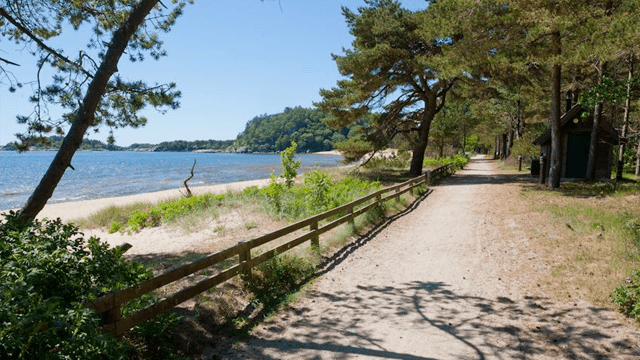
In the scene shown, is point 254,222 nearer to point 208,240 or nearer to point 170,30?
point 208,240

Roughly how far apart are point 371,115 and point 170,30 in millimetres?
20293

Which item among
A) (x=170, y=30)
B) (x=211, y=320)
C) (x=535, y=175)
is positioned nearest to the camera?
(x=211, y=320)

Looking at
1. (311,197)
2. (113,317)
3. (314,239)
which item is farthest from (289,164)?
(113,317)

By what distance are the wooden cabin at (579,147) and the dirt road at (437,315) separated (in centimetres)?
1747

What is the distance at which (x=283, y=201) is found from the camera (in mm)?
15117

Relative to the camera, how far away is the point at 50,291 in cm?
323

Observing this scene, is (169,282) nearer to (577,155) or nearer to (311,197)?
(311,197)

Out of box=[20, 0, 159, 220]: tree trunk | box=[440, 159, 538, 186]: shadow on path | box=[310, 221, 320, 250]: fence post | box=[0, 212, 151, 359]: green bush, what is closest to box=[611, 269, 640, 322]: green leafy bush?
box=[310, 221, 320, 250]: fence post

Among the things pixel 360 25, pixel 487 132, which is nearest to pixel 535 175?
pixel 360 25

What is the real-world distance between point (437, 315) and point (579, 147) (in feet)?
76.9

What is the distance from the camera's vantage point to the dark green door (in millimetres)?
23875

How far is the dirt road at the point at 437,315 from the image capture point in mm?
4840

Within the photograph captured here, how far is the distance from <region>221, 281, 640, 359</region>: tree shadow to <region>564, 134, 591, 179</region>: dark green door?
21.8 metres

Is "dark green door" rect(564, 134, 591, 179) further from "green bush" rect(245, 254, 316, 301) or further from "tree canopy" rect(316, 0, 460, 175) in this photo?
"green bush" rect(245, 254, 316, 301)
